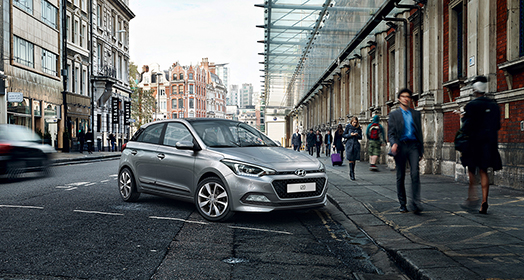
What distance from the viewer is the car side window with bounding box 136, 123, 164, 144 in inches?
303

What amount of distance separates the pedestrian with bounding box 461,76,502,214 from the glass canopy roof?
867 centimetres

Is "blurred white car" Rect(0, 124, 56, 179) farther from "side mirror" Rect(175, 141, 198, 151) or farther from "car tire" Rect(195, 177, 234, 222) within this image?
"car tire" Rect(195, 177, 234, 222)

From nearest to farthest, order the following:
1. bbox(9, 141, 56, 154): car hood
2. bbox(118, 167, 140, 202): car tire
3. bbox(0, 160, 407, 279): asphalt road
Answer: bbox(0, 160, 407, 279): asphalt road → bbox(118, 167, 140, 202): car tire → bbox(9, 141, 56, 154): car hood

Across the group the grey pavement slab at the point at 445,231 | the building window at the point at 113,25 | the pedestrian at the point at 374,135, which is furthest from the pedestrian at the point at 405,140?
the building window at the point at 113,25

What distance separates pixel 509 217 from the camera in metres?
5.93

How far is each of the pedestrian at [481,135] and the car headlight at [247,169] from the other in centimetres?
270

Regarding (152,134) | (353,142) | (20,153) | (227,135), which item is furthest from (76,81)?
(227,135)

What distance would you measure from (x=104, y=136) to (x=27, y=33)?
16.1 m

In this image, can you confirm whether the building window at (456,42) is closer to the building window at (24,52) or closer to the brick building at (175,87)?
the building window at (24,52)

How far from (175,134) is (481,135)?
4467 mm

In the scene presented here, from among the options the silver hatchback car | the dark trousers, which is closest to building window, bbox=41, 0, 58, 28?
the silver hatchback car

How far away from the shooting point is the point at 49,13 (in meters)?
32.5

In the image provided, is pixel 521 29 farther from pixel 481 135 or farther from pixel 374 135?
pixel 374 135

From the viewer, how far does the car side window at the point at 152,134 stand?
7684 mm
